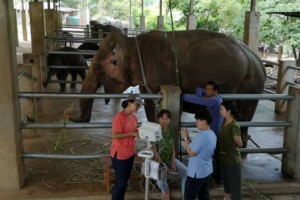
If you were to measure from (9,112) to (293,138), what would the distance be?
11.0ft

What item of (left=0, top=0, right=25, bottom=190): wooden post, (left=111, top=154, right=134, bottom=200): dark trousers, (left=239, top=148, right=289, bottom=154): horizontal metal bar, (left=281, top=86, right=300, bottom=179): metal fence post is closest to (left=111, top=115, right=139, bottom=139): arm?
(left=111, top=154, right=134, bottom=200): dark trousers

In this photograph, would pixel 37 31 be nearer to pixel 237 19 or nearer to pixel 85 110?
pixel 85 110

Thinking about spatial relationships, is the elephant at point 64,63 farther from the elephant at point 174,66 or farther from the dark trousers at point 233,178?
the dark trousers at point 233,178

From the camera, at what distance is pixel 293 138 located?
4711 millimetres

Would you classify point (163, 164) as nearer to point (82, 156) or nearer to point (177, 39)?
point (82, 156)

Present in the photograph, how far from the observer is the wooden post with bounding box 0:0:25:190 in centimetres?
397

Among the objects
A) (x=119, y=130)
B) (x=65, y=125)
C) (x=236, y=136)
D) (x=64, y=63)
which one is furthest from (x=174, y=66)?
(x=64, y=63)

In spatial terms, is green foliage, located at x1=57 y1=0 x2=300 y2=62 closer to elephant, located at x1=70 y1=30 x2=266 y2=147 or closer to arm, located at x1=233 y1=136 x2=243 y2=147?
elephant, located at x1=70 y1=30 x2=266 y2=147

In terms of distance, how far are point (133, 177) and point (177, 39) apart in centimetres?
231

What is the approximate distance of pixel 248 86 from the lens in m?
5.63

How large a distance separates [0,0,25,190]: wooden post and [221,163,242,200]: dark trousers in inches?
87.9

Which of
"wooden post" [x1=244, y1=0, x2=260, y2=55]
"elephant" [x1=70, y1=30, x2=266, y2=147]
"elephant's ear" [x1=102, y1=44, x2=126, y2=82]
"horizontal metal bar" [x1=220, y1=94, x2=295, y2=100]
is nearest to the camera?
"horizontal metal bar" [x1=220, y1=94, x2=295, y2=100]

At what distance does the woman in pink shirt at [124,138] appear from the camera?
352cm

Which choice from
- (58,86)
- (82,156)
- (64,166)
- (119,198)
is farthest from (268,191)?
(58,86)
